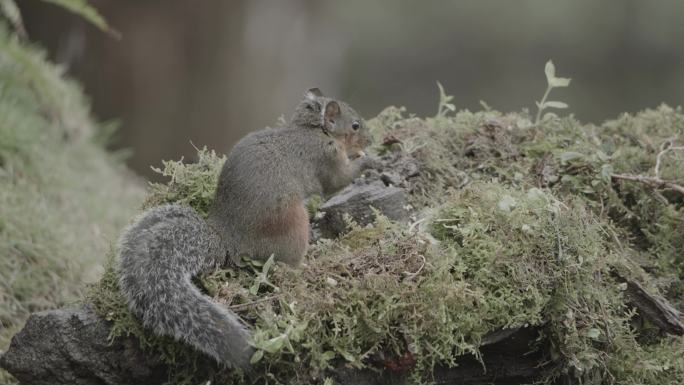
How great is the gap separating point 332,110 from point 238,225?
1.16m

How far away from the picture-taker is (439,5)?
1598cm

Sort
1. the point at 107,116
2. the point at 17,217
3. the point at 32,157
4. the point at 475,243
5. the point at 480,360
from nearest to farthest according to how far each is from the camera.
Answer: the point at 480,360, the point at 475,243, the point at 17,217, the point at 32,157, the point at 107,116

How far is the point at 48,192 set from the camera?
19.7 ft

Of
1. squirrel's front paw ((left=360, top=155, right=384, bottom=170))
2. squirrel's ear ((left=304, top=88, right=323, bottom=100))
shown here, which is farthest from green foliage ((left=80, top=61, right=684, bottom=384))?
squirrel's ear ((left=304, top=88, right=323, bottom=100))

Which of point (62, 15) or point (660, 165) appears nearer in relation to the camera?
point (660, 165)

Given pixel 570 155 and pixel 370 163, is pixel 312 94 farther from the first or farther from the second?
pixel 570 155

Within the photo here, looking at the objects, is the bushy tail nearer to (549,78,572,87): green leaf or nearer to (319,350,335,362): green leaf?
(319,350,335,362): green leaf

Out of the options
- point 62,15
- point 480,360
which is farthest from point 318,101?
point 62,15

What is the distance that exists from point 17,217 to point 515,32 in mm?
11954

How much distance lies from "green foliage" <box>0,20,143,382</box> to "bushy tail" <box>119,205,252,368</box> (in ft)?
2.72

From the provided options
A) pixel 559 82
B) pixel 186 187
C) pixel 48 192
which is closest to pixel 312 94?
pixel 186 187

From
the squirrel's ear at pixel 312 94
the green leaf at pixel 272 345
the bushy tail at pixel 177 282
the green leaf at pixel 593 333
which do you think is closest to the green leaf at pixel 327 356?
the green leaf at pixel 272 345

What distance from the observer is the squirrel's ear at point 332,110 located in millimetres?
4508

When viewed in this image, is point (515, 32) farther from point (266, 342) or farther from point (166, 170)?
point (266, 342)
